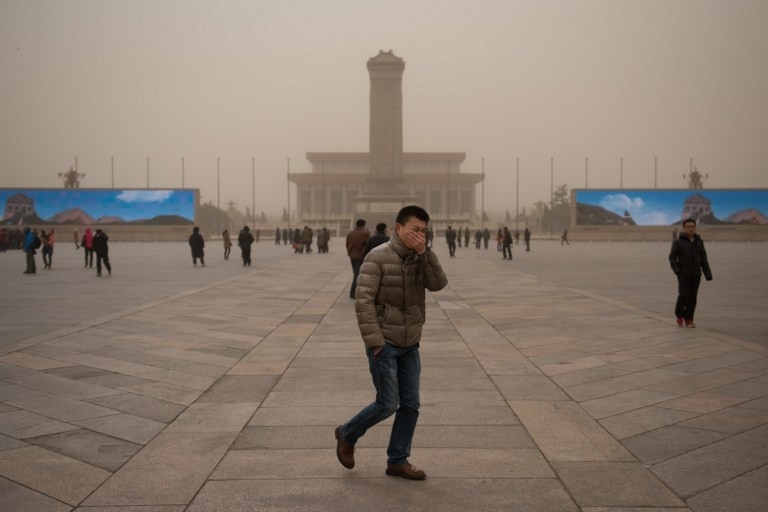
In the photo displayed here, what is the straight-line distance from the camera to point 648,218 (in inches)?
2630

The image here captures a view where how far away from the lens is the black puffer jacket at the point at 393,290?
4125mm

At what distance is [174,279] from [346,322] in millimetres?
9786

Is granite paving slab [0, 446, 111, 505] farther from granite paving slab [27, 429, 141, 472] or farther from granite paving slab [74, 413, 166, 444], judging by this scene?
granite paving slab [74, 413, 166, 444]

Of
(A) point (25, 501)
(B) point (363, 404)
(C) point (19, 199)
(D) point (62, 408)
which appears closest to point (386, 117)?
(C) point (19, 199)

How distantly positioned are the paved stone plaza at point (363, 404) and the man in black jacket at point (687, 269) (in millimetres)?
374

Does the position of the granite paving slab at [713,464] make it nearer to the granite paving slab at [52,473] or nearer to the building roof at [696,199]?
the granite paving slab at [52,473]

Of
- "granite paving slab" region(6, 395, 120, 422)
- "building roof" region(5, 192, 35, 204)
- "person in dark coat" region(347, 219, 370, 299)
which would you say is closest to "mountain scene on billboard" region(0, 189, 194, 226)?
"building roof" region(5, 192, 35, 204)

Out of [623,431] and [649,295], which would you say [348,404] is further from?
[649,295]

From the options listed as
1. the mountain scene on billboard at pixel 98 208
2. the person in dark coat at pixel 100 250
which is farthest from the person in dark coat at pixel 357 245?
the mountain scene on billboard at pixel 98 208

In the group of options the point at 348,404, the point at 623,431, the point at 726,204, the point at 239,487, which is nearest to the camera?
the point at 239,487

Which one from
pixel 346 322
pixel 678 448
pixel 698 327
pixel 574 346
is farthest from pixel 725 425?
pixel 346 322

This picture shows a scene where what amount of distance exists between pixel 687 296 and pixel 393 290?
7114mm

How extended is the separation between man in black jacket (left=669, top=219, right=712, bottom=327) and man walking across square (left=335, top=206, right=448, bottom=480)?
22.6 ft

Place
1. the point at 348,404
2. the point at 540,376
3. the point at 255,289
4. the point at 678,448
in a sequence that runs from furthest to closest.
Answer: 1. the point at 255,289
2. the point at 540,376
3. the point at 348,404
4. the point at 678,448
